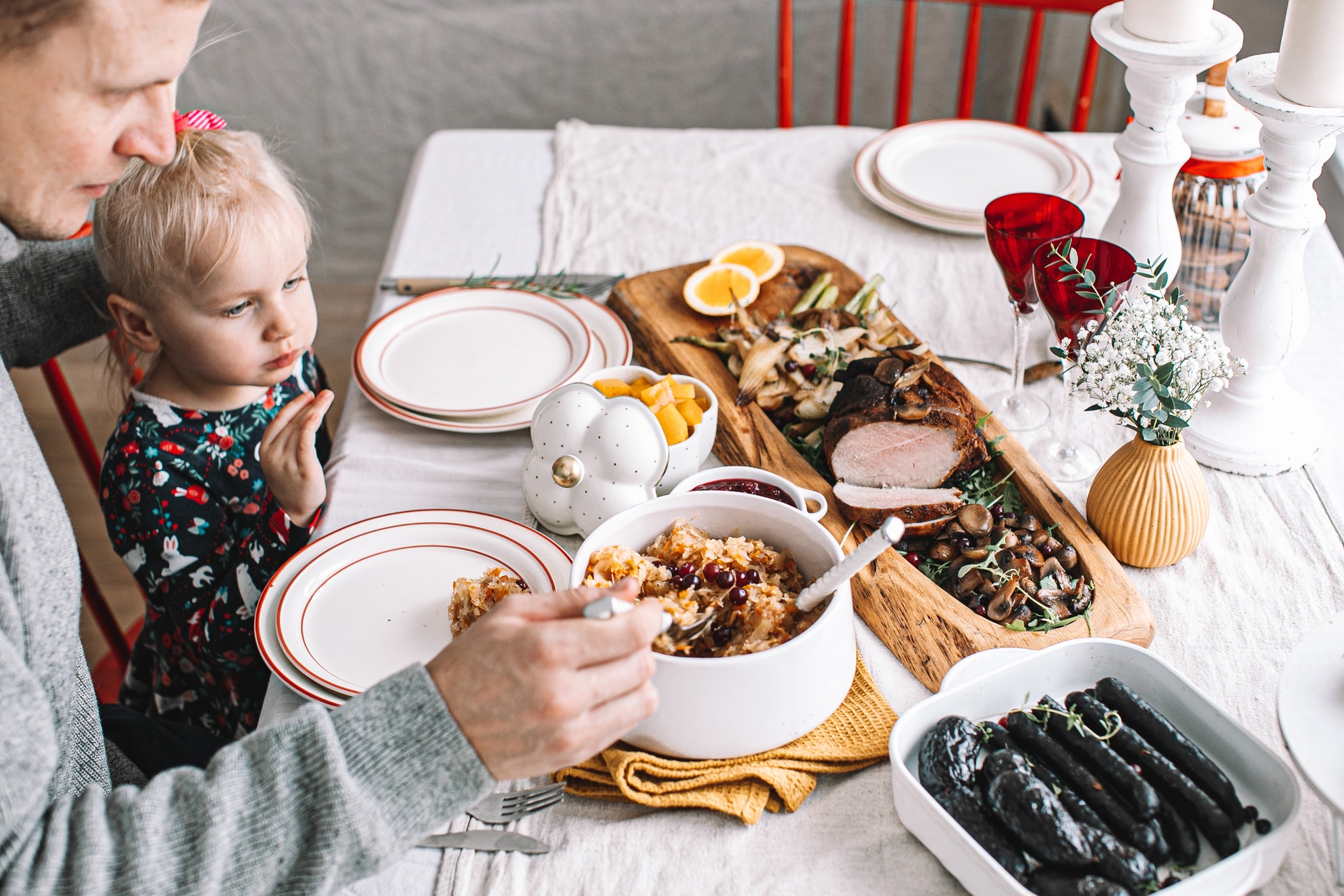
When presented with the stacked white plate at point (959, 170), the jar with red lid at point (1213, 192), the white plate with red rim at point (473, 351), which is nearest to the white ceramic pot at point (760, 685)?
the white plate with red rim at point (473, 351)

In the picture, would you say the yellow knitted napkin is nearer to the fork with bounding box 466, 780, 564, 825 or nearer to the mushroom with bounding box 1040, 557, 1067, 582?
the fork with bounding box 466, 780, 564, 825

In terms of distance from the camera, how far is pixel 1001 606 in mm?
1036

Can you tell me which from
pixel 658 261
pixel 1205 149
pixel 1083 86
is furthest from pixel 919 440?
pixel 1083 86

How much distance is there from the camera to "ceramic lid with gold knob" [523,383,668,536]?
1136 mm

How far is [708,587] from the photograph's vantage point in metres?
0.98

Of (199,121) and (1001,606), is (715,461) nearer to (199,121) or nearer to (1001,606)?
(1001,606)

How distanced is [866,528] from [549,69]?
2653mm

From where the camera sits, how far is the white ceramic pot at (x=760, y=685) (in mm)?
876

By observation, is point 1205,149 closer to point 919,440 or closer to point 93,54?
point 919,440

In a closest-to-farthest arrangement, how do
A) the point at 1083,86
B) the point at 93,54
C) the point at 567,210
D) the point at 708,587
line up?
the point at 93,54 < the point at 708,587 < the point at 567,210 < the point at 1083,86

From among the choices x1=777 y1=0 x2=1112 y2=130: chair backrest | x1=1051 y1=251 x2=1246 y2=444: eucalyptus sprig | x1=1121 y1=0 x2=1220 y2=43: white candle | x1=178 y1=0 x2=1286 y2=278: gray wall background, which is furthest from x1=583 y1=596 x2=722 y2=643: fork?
x1=178 y1=0 x2=1286 y2=278: gray wall background

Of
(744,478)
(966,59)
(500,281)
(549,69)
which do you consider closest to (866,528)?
(744,478)

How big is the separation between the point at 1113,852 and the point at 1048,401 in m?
0.76

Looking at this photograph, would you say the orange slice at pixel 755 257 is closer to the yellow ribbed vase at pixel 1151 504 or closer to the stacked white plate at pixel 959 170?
the stacked white plate at pixel 959 170
